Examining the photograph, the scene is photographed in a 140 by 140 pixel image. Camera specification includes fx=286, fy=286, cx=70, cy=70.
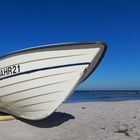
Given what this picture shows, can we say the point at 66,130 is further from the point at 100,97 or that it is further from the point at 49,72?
the point at 100,97

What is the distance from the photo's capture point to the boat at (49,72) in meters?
7.51

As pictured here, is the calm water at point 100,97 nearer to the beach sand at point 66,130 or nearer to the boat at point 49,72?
the beach sand at point 66,130

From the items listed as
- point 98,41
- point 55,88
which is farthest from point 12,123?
point 98,41

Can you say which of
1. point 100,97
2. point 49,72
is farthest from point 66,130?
point 100,97

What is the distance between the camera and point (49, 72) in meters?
7.61

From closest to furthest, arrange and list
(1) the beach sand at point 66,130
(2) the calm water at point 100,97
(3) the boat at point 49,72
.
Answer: (1) the beach sand at point 66,130, (3) the boat at point 49,72, (2) the calm water at point 100,97

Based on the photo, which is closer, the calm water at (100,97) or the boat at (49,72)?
the boat at (49,72)

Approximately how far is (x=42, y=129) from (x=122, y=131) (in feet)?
6.73

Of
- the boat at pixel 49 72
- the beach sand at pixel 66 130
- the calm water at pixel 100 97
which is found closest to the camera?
the beach sand at pixel 66 130

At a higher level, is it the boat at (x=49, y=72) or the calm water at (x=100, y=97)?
the calm water at (x=100, y=97)

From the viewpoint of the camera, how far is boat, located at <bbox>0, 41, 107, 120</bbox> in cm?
751

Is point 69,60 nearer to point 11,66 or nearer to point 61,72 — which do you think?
point 61,72

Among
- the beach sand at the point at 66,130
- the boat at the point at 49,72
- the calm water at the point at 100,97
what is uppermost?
the calm water at the point at 100,97

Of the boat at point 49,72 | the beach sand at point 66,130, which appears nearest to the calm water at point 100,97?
the beach sand at point 66,130
